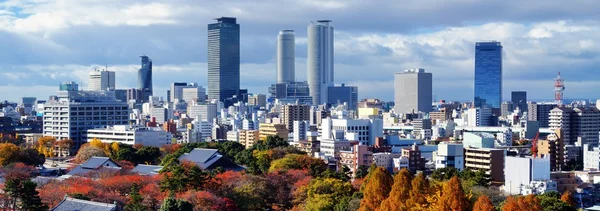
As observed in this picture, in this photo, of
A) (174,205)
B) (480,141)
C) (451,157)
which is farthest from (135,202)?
(480,141)

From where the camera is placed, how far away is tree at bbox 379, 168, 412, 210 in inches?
1180

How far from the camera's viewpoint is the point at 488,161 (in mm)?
59219

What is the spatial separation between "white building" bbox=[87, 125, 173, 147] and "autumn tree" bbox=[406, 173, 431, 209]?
174ft

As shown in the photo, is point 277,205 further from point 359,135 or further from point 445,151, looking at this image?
point 359,135

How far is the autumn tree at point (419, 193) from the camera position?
2977 centimetres

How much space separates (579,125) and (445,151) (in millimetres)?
41998

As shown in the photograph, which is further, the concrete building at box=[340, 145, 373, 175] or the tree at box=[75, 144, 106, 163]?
the concrete building at box=[340, 145, 373, 175]

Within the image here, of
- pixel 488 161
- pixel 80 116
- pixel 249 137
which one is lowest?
pixel 249 137

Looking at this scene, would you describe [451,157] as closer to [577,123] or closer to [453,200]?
[453,200]

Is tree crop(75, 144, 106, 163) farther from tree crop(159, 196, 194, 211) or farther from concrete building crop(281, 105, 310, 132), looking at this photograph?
concrete building crop(281, 105, 310, 132)

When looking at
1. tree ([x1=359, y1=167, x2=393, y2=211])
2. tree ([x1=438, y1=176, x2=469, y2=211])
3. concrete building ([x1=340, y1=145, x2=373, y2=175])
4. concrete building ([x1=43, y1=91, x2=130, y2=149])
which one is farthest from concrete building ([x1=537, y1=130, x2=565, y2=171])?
concrete building ([x1=43, y1=91, x2=130, y2=149])

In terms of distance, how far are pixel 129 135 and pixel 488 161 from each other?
35.9 m

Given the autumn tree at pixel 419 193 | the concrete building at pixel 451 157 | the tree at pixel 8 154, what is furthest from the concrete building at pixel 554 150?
the autumn tree at pixel 419 193

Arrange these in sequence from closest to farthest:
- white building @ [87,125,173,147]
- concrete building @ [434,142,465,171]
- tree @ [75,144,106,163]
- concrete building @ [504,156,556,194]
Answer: concrete building @ [504,156,556,194], tree @ [75,144,106,163], concrete building @ [434,142,465,171], white building @ [87,125,173,147]
